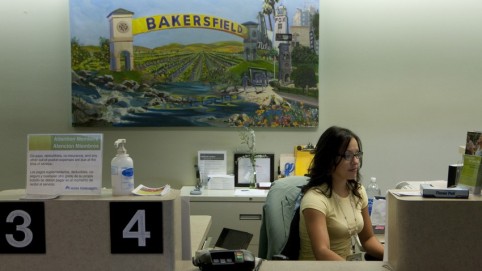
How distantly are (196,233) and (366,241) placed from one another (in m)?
0.86

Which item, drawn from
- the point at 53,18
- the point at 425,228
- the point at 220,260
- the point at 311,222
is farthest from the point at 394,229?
the point at 53,18

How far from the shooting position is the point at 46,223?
4.51ft

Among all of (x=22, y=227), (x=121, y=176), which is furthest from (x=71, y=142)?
(x=22, y=227)

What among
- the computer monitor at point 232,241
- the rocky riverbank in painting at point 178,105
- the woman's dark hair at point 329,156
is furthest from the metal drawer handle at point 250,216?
the computer monitor at point 232,241

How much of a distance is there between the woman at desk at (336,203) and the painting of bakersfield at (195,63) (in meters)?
1.33

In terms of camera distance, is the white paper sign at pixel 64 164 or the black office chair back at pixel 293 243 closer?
the white paper sign at pixel 64 164

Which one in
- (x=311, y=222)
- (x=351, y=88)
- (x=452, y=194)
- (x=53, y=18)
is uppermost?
(x=53, y=18)

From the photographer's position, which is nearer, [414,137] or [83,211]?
[83,211]

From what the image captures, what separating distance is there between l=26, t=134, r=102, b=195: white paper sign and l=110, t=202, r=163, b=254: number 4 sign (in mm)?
105

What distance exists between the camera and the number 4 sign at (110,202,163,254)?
53.6 inches

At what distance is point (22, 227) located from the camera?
1387mm

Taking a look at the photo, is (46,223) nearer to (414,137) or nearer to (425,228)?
(425,228)

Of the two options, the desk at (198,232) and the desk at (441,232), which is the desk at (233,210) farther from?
the desk at (441,232)

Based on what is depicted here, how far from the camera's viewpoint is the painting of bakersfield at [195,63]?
3.53 metres
